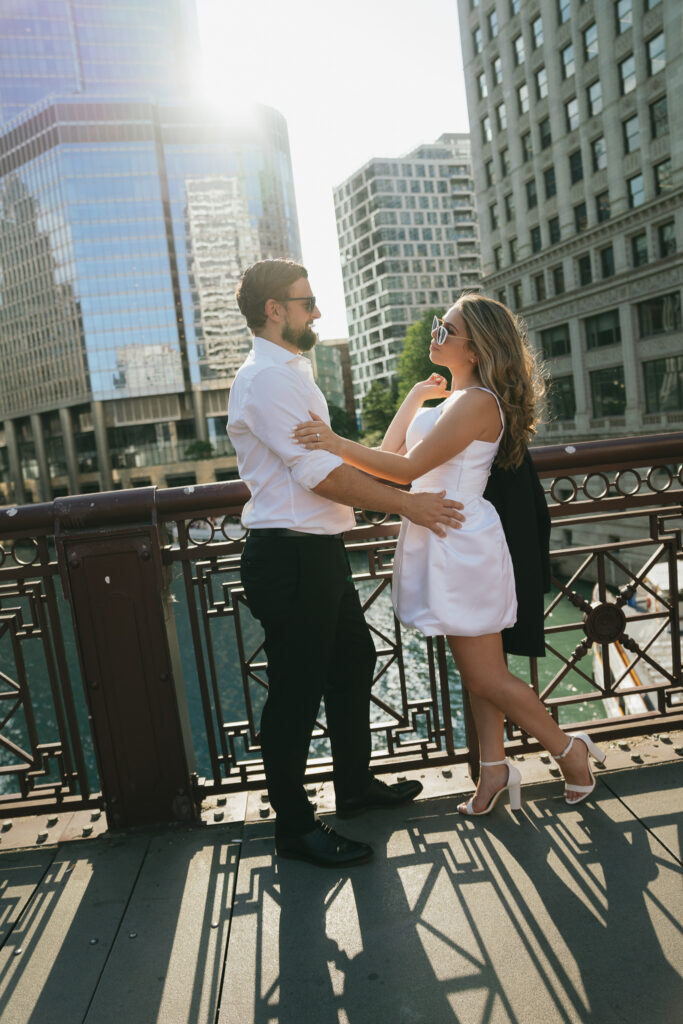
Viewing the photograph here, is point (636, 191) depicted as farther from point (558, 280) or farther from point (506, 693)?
point (506, 693)

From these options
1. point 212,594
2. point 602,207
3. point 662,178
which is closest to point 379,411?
point 602,207

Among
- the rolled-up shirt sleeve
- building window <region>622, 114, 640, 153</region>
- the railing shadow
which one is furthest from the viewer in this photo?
building window <region>622, 114, 640, 153</region>

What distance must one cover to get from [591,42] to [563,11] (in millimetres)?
3041

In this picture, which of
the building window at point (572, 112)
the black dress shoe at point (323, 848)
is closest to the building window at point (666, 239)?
the building window at point (572, 112)

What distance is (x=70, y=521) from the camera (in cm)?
304

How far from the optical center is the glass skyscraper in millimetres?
77125

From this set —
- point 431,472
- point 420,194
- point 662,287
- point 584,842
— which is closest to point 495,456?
point 431,472

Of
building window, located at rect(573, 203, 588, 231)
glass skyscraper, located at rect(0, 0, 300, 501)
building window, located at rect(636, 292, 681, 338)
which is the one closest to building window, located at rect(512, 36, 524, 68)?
building window, located at rect(573, 203, 588, 231)

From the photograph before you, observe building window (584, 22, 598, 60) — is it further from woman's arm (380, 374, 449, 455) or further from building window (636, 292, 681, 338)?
woman's arm (380, 374, 449, 455)

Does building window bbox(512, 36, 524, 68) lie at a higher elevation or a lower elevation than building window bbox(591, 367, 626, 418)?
higher

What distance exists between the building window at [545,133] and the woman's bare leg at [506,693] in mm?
41483

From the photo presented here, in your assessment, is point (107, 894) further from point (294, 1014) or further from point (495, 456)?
point (495, 456)

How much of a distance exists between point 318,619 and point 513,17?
4636cm

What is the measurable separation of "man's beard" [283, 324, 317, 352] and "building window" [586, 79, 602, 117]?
125ft
